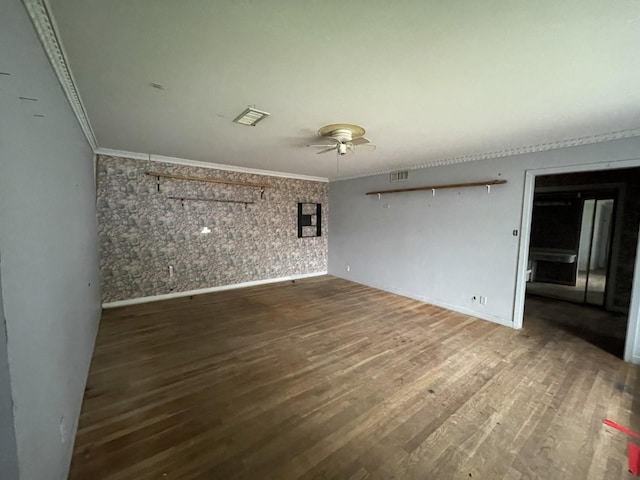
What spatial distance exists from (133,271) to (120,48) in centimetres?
370

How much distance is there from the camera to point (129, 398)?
6.79ft

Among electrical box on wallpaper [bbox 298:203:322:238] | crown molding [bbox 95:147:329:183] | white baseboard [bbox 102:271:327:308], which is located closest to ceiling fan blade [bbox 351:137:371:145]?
crown molding [bbox 95:147:329:183]

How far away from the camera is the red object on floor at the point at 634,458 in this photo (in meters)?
1.54

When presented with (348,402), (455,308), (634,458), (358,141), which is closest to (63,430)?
(348,402)

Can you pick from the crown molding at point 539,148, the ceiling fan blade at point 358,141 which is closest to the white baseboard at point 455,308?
the crown molding at point 539,148

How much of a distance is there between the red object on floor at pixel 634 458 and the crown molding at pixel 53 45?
161 inches

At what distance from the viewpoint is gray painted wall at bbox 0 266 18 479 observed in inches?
30.3

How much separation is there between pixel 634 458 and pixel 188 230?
5627 millimetres

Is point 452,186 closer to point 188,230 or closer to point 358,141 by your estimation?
point 358,141

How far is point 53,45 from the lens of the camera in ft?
4.71

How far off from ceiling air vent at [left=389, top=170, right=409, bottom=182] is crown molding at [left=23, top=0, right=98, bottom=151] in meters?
4.62

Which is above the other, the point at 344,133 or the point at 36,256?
the point at 344,133

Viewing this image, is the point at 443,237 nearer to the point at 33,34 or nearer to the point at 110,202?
the point at 33,34

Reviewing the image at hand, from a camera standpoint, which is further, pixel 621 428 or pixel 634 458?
pixel 621 428
